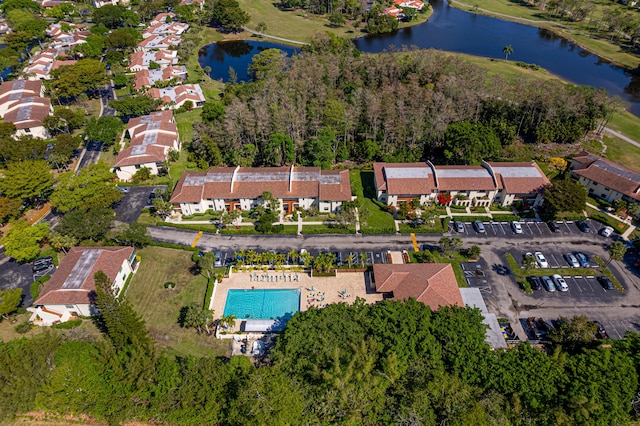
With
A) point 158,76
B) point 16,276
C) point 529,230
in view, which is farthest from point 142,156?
point 529,230

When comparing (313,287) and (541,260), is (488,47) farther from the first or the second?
(313,287)

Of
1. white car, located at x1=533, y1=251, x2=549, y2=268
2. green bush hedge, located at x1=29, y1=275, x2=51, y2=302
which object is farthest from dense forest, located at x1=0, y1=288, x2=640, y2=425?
white car, located at x1=533, y1=251, x2=549, y2=268

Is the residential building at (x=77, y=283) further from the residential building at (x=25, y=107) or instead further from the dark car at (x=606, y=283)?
the dark car at (x=606, y=283)

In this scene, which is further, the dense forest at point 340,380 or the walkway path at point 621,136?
the walkway path at point 621,136

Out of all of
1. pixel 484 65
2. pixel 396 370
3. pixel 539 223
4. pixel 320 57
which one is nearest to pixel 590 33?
pixel 484 65

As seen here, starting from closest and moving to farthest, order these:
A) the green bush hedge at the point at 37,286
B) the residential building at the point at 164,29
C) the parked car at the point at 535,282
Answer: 1. the green bush hedge at the point at 37,286
2. the parked car at the point at 535,282
3. the residential building at the point at 164,29

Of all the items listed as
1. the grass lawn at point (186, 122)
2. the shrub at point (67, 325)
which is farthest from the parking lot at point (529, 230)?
the grass lawn at point (186, 122)
